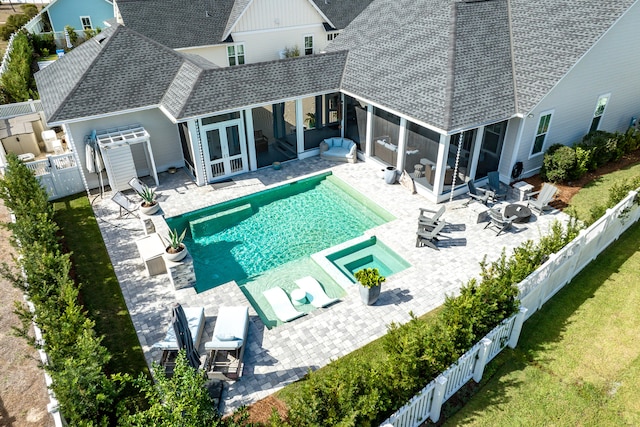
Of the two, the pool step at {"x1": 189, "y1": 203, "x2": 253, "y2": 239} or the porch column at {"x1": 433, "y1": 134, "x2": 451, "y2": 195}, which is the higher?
the porch column at {"x1": 433, "y1": 134, "x2": 451, "y2": 195}

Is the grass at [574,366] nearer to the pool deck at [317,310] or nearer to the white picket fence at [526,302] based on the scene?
the white picket fence at [526,302]

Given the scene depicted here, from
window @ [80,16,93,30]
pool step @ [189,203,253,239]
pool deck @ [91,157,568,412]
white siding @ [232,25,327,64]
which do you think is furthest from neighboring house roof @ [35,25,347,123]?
Result: window @ [80,16,93,30]

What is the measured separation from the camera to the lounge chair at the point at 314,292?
13.8 m

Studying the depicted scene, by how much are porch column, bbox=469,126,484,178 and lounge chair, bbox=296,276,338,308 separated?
9451 mm

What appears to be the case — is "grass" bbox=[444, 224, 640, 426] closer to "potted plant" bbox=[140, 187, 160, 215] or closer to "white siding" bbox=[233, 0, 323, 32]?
"potted plant" bbox=[140, 187, 160, 215]

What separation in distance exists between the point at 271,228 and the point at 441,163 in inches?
304

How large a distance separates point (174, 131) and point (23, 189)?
7550mm

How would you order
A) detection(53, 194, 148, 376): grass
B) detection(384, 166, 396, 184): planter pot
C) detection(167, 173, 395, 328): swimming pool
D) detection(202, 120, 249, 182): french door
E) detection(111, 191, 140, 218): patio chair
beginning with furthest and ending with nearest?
detection(384, 166, 396, 184): planter pot, detection(202, 120, 249, 182): french door, detection(111, 191, 140, 218): patio chair, detection(167, 173, 395, 328): swimming pool, detection(53, 194, 148, 376): grass

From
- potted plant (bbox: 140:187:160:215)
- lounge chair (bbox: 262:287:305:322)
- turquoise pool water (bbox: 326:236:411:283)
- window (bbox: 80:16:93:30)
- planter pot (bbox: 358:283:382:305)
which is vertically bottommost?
turquoise pool water (bbox: 326:236:411:283)

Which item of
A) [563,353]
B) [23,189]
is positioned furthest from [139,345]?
[563,353]

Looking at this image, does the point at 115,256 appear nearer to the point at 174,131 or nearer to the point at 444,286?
the point at 174,131

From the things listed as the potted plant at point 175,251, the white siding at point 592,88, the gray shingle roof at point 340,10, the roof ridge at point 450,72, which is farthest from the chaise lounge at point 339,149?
the gray shingle roof at point 340,10

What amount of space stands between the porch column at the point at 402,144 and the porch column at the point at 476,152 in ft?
10.0

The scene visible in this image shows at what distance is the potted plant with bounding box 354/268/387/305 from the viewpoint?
1323 centimetres
